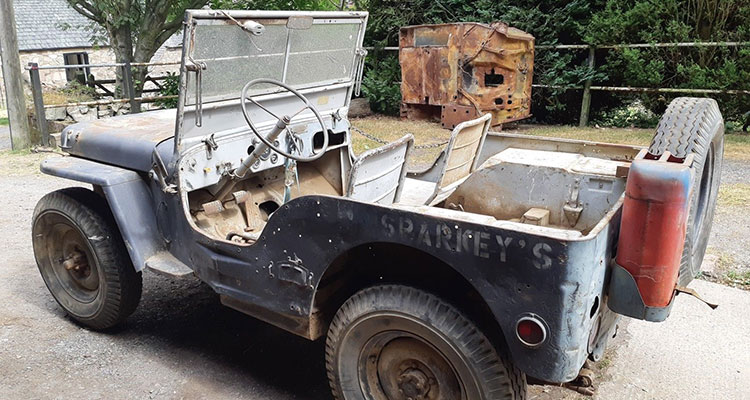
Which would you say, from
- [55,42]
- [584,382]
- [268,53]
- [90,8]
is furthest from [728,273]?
[55,42]

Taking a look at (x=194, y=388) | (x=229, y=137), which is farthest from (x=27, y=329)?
(x=229, y=137)

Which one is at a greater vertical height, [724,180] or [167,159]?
[167,159]

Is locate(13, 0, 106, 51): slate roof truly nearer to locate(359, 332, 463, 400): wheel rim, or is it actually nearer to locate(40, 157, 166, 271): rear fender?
locate(40, 157, 166, 271): rear fender

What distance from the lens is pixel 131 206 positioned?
341 centimetres

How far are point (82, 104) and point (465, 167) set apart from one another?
8806 mm

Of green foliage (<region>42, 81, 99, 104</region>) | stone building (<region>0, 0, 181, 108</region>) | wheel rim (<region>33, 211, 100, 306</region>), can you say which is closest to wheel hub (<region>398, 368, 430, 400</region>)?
wheel rim (<region>33, 211, 100, 306</region>)

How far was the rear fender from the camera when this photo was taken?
11.1ft

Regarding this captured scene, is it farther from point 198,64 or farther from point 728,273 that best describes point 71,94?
point 728,273

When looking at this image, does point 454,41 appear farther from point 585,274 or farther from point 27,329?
point 585,274

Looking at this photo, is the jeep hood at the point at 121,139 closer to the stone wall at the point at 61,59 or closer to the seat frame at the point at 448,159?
the seat frame at the point at 448,159

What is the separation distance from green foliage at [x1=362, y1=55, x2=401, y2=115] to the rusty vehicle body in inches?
65.9

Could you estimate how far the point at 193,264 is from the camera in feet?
10.7

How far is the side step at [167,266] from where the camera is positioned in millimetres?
3264

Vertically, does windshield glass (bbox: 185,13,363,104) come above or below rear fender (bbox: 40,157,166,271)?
above
